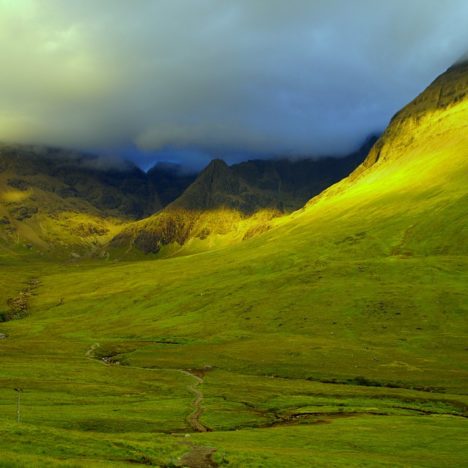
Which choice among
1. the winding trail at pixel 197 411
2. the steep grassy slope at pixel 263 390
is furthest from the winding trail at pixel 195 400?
the steep grassy slope at pixel 263 390

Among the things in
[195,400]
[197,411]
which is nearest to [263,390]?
[195,400]

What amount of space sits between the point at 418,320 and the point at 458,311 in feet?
47.4

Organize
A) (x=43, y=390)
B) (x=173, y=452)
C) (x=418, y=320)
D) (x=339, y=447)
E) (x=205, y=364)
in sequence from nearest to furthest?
1. (x=173, y=452)
2. (x=339, y=447)
3. (x=43, y=390)
4. (x=205, y=364)
5. (x=418, y=320)

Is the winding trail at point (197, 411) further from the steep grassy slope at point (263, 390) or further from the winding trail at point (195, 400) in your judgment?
the steep grassy slope at point (263, 390)

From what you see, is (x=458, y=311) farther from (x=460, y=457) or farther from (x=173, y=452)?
(x=173, y=452)

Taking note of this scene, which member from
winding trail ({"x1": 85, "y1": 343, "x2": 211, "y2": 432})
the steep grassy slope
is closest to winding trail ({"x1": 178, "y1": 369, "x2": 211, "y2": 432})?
winding trail ({"x1": 85, "y1": 343, "x2": 211, "y2": 432})

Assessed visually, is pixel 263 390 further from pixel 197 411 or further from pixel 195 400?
pixel 197 411

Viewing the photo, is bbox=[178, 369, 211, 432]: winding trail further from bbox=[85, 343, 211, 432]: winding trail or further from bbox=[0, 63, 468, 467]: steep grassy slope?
bbox=[0, 63, 468, 467]: steep grassy slope

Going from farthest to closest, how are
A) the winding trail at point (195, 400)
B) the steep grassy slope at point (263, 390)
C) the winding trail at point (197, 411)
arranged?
the winding trail at point (195, 400), the winding trail at point (197, 411), the steep grassy slope at point (263, 390)

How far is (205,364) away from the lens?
141m

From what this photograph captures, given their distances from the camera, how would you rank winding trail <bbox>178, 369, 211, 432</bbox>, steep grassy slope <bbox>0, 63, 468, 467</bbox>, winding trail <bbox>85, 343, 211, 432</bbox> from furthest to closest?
winding trail <bbox>85, 343, 211, 432</bbox> < winding trail <bbox>178, 369, 211, 432</bbox> < steep grassy slope <bbox>0, 63, 468, 467</bbox>

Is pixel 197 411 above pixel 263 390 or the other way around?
above

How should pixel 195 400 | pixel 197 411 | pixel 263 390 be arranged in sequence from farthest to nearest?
pixel 263 390 → pixel 195 400 → pixel 197 411

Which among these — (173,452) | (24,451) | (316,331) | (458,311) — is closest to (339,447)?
(173,452)
